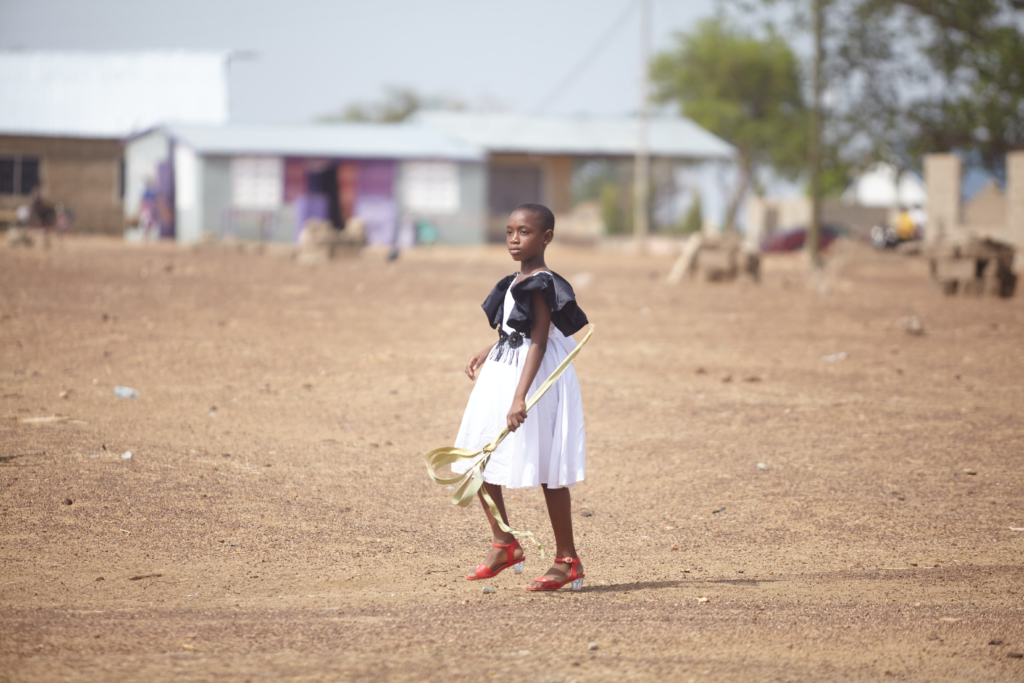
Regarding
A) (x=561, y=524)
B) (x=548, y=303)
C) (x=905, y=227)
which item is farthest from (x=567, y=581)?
(x=905, y=227)

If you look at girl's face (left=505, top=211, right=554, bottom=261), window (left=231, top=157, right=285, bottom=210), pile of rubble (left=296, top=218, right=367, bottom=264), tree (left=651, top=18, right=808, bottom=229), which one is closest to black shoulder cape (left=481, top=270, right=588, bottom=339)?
girl's face (left=505, top=211, right=554, bottom=261)

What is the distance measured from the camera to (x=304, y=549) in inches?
199

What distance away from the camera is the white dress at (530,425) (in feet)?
14.0

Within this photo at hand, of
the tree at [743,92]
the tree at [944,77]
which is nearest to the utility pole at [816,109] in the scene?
the tree at [944,77]

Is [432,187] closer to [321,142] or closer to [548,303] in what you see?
[321,142]

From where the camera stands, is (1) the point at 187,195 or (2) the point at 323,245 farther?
(1) the point at 187,195

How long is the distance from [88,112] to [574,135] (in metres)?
16.5

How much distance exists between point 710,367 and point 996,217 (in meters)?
21.0

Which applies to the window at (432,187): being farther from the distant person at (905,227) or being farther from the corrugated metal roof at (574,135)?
the distant person at (905,227)

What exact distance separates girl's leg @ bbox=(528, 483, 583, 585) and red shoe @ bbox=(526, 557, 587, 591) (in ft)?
0.05

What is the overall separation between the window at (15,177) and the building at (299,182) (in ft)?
11.9

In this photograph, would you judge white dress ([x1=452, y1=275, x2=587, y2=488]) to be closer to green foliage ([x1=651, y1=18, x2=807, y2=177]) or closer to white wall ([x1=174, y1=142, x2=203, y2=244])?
white wall ([x1=174, y1=142, x2=203, y2=244])

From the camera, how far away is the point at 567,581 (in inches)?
175

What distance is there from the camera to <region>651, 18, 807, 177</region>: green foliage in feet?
162
